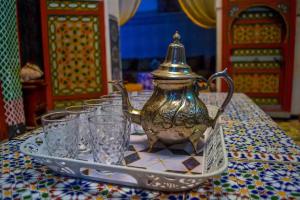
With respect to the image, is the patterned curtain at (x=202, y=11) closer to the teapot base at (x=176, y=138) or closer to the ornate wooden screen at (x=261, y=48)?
the ornate wooden screen at (x=261, y=48)

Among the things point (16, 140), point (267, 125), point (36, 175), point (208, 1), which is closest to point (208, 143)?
point (267, 125)

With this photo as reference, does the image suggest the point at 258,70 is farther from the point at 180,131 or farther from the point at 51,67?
the point at 180,131

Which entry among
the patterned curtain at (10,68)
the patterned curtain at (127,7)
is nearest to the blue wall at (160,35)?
the patterned curtain at (127,7)

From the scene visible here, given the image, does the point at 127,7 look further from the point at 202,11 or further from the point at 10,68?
the point at 10,68

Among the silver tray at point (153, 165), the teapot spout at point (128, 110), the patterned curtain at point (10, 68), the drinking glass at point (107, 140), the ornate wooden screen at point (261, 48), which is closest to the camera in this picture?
the silver tray at point (153, 165)

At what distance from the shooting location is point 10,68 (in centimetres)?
218

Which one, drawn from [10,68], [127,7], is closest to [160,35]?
[127,7]

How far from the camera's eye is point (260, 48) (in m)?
3.18

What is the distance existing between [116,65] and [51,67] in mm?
829

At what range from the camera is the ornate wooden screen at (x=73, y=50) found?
2824mm

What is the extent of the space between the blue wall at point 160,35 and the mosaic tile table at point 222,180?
4.70 metres

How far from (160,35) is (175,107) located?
17.2 feet

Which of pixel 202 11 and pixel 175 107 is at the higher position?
pixel 202 11

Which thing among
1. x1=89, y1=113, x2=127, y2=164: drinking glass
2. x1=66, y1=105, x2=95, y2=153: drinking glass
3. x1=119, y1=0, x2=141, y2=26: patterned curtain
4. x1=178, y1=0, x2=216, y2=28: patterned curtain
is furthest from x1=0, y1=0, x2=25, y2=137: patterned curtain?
x1=178, y1=0, x2=216, y2=28: patterned curtain
